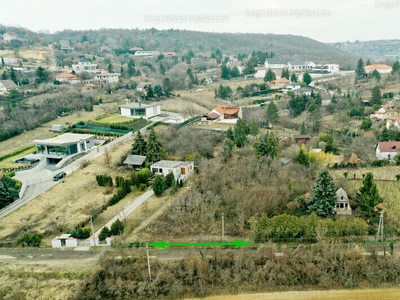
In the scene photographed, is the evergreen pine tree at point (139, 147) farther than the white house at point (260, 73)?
No

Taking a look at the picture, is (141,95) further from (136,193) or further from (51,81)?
(136,193)

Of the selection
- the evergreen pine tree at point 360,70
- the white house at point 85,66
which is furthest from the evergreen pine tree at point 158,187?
the white house at point 85,66

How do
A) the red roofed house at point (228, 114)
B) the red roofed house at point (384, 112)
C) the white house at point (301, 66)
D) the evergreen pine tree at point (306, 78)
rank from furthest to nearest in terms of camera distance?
the white house at point (301, 66) → the evergreen pine tree at point (306, 78) → the red roofed house at point (228, 114) → the red roofed house at point (384, 112)

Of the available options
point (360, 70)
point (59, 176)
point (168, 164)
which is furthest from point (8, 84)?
point (360, 70)

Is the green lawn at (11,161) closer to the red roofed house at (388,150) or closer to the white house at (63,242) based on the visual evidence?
the white house at (63,242)

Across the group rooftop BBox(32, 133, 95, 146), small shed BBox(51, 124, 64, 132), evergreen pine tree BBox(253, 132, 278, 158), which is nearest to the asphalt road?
rooftop BBox(32, 133, 95, 146)

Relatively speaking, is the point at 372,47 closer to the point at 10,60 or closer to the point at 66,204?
the point at 10,60
